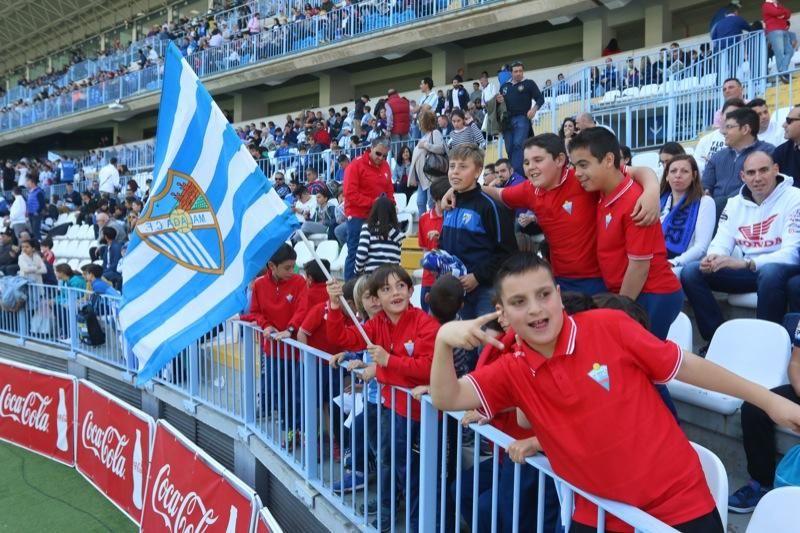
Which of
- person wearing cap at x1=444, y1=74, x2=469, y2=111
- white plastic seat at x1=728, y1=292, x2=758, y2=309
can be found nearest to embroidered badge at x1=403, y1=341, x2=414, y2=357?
white plastic seat at x1=728, y1=292, x2=758, y2=309

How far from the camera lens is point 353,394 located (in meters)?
3.54

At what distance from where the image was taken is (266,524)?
3.60 m

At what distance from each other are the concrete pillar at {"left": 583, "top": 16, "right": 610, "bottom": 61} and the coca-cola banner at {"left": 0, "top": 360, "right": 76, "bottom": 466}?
51.5ft

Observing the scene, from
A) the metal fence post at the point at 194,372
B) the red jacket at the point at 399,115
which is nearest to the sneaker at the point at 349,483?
the metal fence post at the point at 194,372

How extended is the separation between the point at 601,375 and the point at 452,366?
1.61 feet

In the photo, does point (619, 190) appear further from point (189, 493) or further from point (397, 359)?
point (189, 493)

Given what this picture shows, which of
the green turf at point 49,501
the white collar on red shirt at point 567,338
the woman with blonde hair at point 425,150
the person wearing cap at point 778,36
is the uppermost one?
the person wearing cap at point 778,36

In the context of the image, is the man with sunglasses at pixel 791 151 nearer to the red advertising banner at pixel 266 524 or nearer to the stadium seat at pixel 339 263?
the red advertising banner at pixel 266 524

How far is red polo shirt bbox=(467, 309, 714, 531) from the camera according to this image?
196 cm

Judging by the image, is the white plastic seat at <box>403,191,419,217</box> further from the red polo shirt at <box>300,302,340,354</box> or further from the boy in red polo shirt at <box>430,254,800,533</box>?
the boy in red polo shirt at <box>430,254,800,533</box>

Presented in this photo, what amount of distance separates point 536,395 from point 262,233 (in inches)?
64.1

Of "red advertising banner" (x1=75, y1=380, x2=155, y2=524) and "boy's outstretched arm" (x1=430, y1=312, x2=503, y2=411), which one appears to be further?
"red advertising banner" (x1=75, y1=380, x2=155, y2=524)

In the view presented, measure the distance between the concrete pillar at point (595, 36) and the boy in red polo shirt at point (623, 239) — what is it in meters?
16.4

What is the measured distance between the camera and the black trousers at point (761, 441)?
2.90 meters
